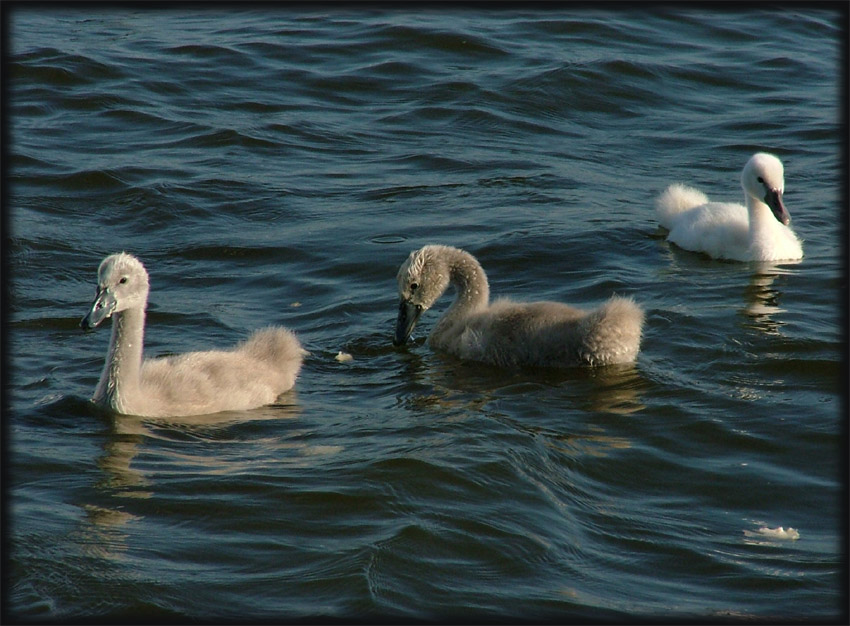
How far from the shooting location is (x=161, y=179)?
1223 cm

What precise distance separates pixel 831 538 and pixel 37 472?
4021mm

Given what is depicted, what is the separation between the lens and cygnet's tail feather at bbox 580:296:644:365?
7.93 meters

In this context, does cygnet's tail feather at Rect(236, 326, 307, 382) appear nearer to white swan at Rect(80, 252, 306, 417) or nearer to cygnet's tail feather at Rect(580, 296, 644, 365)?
white swan at Rect(80, 252, 306, 417)

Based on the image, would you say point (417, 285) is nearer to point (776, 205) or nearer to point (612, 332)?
point (612, 332)

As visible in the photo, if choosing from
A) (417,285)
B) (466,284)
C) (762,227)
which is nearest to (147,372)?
(417,285)

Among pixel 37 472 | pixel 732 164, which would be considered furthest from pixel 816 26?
pixel 37 472

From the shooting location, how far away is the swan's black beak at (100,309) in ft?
23.3

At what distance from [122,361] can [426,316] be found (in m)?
3.05

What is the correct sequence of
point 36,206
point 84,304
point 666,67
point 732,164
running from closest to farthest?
point 84,304, point 36,206, point 732,164, point 666,67

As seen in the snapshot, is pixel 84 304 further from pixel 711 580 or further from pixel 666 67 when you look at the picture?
pixel 666 67

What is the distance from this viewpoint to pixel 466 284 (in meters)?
8.86

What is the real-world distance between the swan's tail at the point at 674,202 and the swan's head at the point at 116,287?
537cm

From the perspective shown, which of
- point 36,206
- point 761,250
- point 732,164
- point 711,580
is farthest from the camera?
point 732,164

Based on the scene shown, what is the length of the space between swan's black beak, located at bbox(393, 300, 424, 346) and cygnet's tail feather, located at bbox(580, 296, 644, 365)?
1.34 metres
